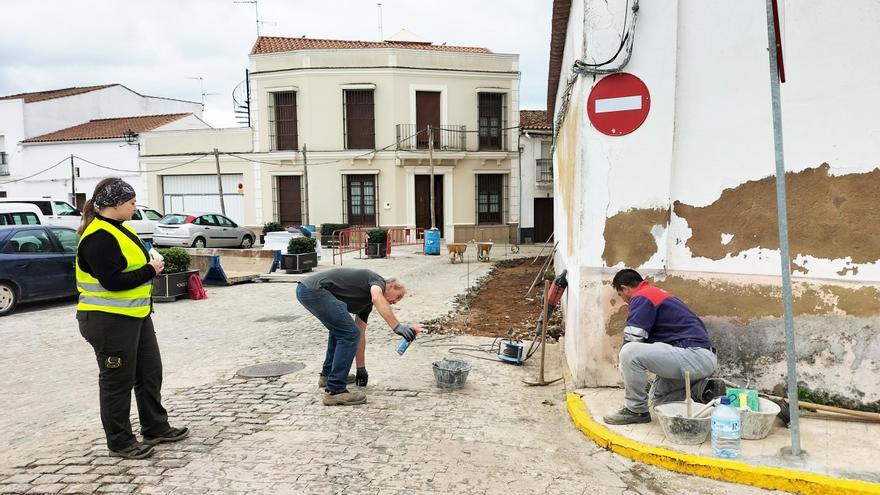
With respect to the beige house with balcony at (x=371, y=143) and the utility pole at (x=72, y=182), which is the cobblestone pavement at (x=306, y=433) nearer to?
the beige house with balcony at (x=371, y=143)

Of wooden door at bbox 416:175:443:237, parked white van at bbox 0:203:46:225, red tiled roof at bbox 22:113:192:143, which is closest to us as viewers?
parked white van at bbox 0:203:46:225

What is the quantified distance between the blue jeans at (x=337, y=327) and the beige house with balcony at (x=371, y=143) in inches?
815

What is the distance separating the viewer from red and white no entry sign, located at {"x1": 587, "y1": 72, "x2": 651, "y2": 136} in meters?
5.11

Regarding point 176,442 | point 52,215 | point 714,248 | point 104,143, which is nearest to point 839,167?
point 714,248

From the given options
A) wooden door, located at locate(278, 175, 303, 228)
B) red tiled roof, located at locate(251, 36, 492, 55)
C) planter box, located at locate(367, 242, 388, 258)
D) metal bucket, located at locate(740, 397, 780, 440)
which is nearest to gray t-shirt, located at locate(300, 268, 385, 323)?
metal bucket, located at locate(740, 397, 780, 440)

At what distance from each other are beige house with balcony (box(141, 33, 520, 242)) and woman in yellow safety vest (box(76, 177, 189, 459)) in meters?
21.4

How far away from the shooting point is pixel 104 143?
28281 millimetres

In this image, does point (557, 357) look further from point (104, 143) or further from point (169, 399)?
point (104, 143)

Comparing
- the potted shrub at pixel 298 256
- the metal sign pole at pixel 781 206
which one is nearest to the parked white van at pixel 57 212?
the potted shrub at pixel 298 256

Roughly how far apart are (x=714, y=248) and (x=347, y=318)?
320 centimetres

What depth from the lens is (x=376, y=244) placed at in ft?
62.7

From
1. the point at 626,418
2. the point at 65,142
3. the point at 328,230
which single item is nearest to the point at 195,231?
the point at 328,230

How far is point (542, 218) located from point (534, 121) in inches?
190

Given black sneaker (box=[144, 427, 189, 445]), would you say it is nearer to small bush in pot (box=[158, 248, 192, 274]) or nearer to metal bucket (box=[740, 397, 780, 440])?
metal bucket (box=[740, 397, 780, 440])
